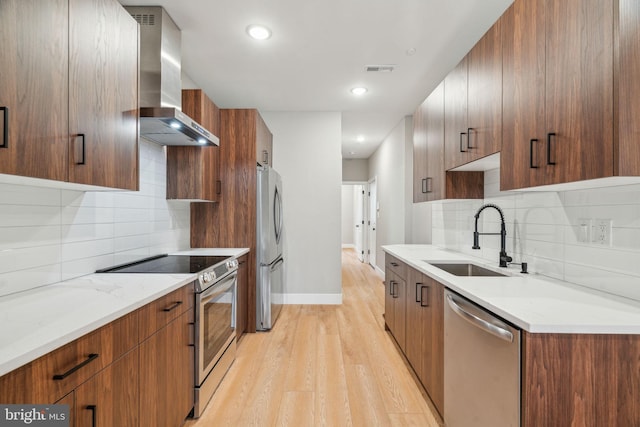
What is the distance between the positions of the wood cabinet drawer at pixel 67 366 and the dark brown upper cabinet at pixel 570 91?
188 cm

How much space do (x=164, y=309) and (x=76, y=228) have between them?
30.1 inches

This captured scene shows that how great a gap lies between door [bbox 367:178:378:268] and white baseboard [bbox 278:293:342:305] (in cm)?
282

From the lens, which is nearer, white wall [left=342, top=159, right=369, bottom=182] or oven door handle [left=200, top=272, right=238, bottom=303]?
oven door handle [left=200, top=272, right=238, bottom=303]

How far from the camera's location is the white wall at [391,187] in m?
4.66

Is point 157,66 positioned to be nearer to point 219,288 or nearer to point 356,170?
point 219,288

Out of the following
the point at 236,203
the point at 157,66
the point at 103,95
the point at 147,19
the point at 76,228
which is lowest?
the point at 76,228

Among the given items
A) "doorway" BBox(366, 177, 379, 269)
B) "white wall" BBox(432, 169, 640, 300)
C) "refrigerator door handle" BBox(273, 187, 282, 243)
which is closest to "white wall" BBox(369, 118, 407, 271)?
"doorway" BBox(366, 177, 379, 269)

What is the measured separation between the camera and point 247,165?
126 inches

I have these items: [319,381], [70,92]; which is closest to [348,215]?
[319,381]

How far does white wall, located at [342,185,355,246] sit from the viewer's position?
10.7 metres

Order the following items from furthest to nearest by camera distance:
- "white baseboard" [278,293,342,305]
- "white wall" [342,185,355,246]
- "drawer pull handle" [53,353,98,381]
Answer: "white wall" [342,185,355,246] < "white baseboard" [278,293,342,305] < "drawer pull handle" [53,353,98,381]

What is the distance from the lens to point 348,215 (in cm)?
1081

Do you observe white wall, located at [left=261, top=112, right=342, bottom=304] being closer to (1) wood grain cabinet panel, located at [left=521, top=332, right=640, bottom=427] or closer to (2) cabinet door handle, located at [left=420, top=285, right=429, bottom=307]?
(2) cabinet door handle, located at [left=420, top=285, right=429, bottom=307]

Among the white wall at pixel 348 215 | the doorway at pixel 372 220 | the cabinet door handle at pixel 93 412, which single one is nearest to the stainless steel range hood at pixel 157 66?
the cabinet door handle at pixel 93 412
